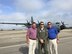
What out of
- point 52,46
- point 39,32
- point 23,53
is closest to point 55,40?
point 52,46

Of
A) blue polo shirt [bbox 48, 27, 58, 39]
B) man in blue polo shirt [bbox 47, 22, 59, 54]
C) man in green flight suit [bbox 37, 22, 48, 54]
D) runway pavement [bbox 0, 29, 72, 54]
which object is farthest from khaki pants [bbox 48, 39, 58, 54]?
runway pavement [bbox 0, 29, 72, 54]

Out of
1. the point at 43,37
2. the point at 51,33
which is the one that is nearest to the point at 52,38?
the point at 51,33

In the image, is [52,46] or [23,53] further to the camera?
[23,53]

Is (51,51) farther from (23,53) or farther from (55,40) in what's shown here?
(23,53)

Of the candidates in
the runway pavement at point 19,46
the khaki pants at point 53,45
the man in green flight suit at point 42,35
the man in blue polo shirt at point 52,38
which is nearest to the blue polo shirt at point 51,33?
the man in blue polo shirt at point 52,38

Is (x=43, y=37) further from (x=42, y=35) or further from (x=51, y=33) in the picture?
(x=51, y=33)

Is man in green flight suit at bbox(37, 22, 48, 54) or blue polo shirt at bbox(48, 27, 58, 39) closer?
man in green flight suit at bbox(37, 22, 48, 54)

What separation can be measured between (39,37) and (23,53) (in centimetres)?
368

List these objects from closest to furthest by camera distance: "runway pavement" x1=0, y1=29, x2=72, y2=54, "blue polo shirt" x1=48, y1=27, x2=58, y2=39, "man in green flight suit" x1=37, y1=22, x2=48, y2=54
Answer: "man in green flight suit" x1=37, y1=22, x2=48, y2=54, "blue polo shirt" x1=48, y1=27, x2=58, y2=39, "runway pavement" x1=0, y1=29, x2=72, y2=54

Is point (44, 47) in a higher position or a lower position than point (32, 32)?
lower

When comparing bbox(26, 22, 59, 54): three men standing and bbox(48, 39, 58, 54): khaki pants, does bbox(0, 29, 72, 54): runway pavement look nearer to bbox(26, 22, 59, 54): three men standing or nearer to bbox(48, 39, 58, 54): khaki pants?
bbox(48, 39, 58, 54): khaki pants

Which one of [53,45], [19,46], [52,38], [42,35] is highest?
[42,35]

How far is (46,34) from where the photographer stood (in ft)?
33.1

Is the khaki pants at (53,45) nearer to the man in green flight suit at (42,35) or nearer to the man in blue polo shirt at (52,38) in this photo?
the man in blue polo shirt at (52,38)
